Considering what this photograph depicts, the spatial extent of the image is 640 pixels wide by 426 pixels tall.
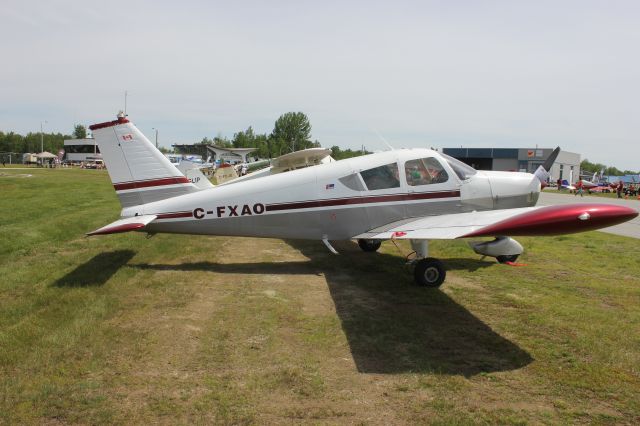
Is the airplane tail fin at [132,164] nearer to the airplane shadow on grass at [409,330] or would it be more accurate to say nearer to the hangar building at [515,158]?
the airplane shadow on grass at [409,330]

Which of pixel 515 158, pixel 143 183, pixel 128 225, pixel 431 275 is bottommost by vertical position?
pixel 431 275

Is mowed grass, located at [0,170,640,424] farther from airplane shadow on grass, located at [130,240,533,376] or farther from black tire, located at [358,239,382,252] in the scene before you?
black tire, located at [358,239,382,252]

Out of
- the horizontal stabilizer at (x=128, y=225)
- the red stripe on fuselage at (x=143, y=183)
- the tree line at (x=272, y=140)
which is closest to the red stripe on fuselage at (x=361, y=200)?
the red stripe on fuselage at (x=143, y=183)

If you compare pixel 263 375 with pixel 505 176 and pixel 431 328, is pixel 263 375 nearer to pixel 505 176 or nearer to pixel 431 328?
pixel 431 328

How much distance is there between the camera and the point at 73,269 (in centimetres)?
772

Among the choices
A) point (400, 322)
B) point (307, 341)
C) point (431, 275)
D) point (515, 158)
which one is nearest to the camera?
point (307, 341)

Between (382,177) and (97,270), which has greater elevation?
(382,177)

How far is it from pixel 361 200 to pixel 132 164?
4.52 meters

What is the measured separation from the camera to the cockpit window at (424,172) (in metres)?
8.16

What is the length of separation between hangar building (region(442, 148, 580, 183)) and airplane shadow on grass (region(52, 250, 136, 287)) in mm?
61503

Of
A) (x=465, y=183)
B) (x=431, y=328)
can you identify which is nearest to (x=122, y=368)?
(x=431, y=328)

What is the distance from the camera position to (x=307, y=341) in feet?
16.7

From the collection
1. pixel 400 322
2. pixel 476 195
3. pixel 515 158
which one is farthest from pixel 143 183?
pixel 515 158

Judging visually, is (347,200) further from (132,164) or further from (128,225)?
(132,164)
